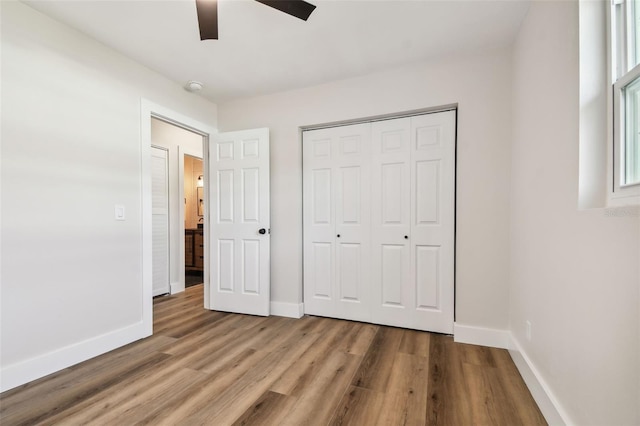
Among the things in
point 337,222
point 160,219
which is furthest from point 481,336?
point 160,219

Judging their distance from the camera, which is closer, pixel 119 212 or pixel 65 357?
pixel 65 357

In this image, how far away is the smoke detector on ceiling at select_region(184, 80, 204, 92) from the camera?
284cm

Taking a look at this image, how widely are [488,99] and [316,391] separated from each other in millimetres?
2554

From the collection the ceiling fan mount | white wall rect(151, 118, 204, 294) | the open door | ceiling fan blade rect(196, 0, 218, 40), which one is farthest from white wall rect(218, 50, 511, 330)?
white wall rect(151, 118, 204, 294)

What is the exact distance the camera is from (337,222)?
294 cm

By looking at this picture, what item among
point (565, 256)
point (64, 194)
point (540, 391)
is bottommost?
point (540, 391)

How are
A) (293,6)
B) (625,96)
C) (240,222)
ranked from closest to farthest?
1. (625,96)
2. (293,6)
3. (240,222)

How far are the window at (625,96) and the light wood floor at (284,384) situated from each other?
1.26 metres

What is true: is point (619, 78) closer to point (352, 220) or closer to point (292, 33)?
point (292, 33)

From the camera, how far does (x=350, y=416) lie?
1.49 m

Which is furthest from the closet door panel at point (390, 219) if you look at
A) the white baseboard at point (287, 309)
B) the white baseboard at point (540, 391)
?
the white baseboard at point (540, 391)

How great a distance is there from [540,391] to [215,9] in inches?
106

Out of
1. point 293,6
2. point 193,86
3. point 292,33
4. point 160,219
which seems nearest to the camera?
point 293,6

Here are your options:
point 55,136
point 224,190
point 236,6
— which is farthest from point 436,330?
point 55,136
